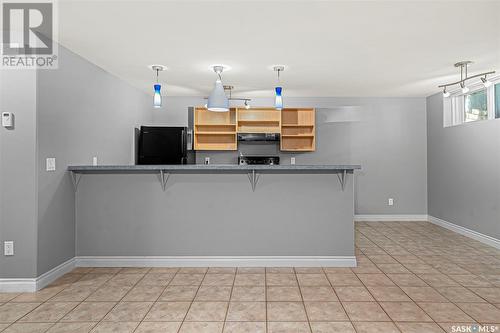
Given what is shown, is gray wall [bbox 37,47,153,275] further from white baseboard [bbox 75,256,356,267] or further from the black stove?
the black stove

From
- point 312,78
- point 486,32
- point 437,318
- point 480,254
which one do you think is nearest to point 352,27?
point 486,32

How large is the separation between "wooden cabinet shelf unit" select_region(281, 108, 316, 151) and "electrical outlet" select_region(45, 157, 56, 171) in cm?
378

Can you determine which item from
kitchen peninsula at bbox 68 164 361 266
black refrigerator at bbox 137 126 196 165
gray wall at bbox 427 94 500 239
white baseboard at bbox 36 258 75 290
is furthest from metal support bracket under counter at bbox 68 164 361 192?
gray wall at bbox 427 94 500 239

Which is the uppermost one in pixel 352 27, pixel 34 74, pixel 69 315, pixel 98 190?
pixel 352 27

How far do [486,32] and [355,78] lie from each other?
5.98ft

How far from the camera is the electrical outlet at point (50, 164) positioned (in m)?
3.00

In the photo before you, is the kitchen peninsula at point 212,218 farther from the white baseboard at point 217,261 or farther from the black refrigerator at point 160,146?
the black refrigerator at point 160,146

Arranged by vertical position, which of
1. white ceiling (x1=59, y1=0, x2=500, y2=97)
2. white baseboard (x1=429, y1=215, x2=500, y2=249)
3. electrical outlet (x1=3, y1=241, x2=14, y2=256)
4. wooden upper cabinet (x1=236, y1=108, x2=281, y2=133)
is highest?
white ceiling (x1=59, y1=0, x2=500, y2=97)

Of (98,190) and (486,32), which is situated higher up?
(486,32)

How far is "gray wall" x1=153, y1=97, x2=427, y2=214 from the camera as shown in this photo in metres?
6.02

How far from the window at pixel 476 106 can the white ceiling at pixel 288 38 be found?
22.8 inches

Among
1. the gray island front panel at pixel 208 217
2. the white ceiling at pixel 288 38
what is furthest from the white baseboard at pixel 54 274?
the white ceiling at pixel 288 38

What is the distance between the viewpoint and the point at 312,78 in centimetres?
468

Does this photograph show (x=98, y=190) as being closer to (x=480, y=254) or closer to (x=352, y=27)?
(x=352, y=27)
